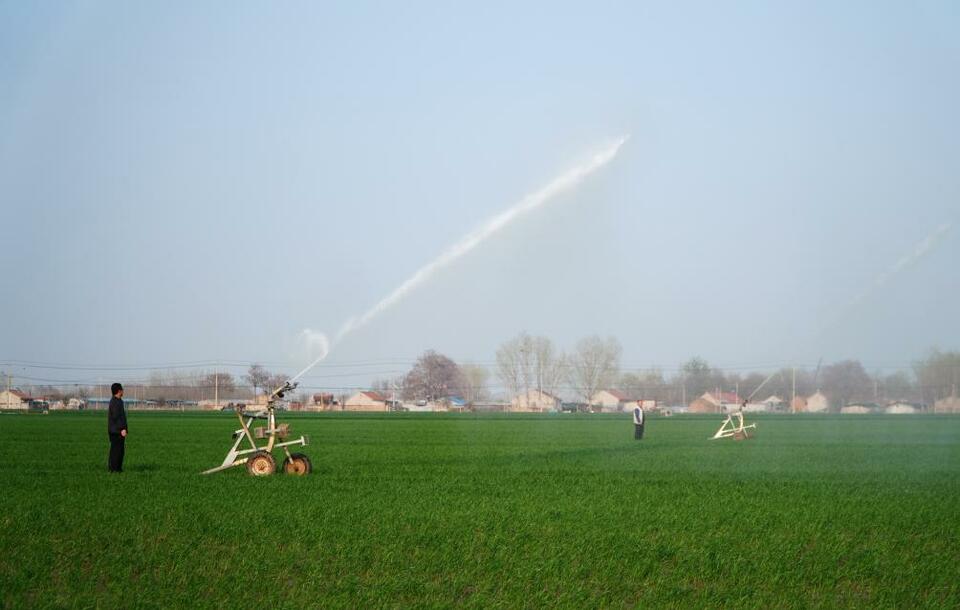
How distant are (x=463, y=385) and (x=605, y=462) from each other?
103 metres

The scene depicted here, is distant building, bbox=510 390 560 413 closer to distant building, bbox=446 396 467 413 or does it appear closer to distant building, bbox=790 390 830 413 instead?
distant building, bbox=446 396 467 413

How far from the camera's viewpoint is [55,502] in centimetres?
1847

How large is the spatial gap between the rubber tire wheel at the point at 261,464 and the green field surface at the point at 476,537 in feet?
2.51

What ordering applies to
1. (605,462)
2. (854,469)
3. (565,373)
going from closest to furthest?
(854,469)
(605,462)
(565,373)

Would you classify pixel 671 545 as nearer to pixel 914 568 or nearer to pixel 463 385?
pixel 914 568

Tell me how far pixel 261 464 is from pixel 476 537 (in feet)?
35.1

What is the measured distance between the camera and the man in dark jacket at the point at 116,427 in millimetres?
24938

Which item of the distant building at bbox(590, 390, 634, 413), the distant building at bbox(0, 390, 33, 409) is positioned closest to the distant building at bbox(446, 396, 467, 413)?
the distant building at bbox(590, 390, 634, 413)

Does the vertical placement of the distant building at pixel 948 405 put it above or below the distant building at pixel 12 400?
below

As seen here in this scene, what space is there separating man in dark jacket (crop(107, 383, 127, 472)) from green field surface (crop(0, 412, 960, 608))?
58 centimetres

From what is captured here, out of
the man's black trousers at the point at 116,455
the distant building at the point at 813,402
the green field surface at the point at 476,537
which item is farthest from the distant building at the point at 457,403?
the man's black trousers at the point at 116,455

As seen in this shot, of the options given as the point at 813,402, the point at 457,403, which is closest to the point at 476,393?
the point at 457,403

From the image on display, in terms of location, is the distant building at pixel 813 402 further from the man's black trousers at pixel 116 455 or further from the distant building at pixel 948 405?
the man's black trousers at pixel 116 455

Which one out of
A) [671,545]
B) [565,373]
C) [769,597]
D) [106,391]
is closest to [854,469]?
[671,545]
